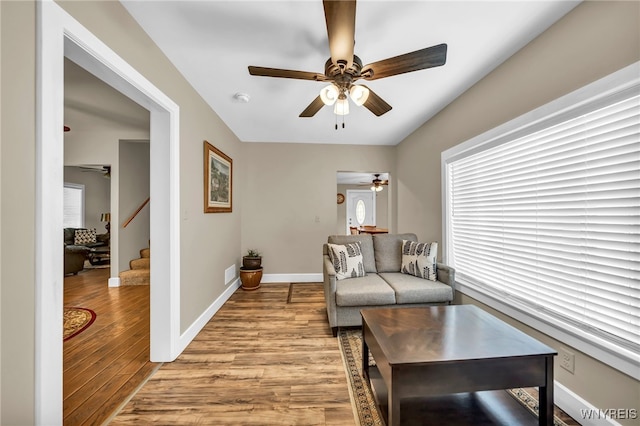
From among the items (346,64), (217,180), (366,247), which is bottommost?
(366,247)

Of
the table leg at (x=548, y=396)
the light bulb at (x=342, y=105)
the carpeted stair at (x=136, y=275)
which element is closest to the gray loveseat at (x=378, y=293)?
the table leg at (x=548, y=396)

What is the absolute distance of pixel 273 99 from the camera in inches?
107

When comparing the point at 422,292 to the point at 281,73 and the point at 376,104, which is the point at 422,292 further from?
the point at 281,73

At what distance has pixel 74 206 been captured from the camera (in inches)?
253

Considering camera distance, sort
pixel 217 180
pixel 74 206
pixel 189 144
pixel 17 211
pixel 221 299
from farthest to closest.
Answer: pixel 74 206 < pixel 221 299 < pixel 217 180 < pixel 189 144 < pixel 17 211

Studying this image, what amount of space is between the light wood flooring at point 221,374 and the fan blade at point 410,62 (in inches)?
88.3

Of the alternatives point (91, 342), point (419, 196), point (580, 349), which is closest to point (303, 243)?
point (419, 196)

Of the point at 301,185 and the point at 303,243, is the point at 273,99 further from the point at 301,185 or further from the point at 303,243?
the point at 303,243

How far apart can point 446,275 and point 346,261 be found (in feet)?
3.54

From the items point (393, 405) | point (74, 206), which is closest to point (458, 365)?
point (393, 405)

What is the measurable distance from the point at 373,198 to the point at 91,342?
9135 millimetres

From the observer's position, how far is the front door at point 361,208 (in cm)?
1002

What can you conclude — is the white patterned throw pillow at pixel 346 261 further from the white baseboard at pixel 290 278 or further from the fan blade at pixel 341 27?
the fan blade at pixel 341 27

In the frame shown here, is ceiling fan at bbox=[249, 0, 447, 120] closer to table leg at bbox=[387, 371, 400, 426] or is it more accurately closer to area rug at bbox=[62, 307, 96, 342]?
table leg at bbox=[387, 371, 400, 426]
